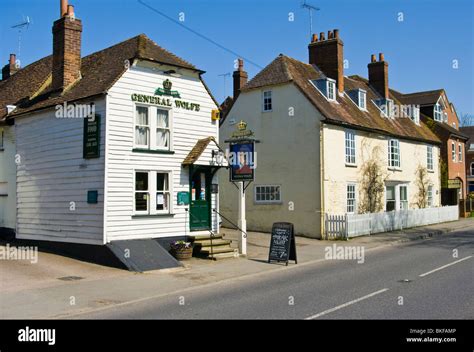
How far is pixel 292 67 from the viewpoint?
27.1 metres

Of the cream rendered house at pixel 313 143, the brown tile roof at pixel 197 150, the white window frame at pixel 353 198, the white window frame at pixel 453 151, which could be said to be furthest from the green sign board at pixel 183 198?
the white window frame at pixel 453 151

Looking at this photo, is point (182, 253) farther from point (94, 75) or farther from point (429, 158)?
point (429, 158)

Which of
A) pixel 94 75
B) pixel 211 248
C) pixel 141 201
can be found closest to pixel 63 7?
pixel 94 75

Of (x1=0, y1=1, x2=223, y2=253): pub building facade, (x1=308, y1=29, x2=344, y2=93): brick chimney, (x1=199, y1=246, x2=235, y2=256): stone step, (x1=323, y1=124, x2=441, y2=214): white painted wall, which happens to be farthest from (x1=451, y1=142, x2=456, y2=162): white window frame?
(x1=199, y1=246, x2=235, y2=256): stone step

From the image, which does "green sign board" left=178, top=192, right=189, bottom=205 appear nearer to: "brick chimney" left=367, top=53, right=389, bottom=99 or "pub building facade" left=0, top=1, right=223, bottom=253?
"pub building facade" left=0, top=1, right=223, bottom=253

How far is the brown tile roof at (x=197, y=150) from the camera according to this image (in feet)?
56.1

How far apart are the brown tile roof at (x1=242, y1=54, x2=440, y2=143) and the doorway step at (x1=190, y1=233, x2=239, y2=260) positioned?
31.1 feet

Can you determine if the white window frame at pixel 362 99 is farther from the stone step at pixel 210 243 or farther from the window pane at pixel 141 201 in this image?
the window pane at pixel 141 201

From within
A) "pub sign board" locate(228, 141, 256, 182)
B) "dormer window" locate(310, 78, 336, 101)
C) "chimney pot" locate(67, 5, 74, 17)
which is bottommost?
"pub sign board" locate(228, 141, 256, 182)

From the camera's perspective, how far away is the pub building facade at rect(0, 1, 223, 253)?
1551 cm

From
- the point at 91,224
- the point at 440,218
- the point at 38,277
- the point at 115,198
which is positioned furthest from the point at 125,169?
the point at 440,218

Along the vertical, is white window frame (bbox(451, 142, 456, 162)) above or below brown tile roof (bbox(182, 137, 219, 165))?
above

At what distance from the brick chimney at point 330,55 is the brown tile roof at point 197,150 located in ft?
43.3

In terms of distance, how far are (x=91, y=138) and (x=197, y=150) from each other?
3.72 m
